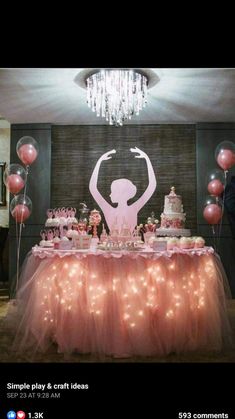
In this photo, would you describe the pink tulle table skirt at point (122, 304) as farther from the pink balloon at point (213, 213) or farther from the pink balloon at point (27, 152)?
the pink balloon at point (213, 213)

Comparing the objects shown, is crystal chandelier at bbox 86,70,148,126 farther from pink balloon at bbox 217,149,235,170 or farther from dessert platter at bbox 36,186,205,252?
pink balloon at bbox 217,149,235,170

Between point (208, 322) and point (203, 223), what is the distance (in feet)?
8.69

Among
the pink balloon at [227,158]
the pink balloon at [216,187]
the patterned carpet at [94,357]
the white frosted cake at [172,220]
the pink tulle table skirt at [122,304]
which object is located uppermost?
the pink balloon at [227,158]

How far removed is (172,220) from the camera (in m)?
4.33

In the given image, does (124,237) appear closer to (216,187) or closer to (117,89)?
(117,89)

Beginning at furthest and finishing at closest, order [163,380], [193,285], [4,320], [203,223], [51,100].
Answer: [203,223] → [51,100] → [4,320] → [193,285] → [163,380]

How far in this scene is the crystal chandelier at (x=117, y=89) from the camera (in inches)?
144

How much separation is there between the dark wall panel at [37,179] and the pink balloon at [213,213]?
2.31 meters

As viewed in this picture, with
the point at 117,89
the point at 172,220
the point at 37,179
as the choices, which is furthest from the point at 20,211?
the point at 117,89

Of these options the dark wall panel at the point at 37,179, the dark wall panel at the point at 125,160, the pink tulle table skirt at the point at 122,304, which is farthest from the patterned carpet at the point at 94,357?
the dark wall panel at the point at 125,160

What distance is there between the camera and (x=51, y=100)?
4609mm

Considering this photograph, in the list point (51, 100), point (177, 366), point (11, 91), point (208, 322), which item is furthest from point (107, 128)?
point (177, 366)

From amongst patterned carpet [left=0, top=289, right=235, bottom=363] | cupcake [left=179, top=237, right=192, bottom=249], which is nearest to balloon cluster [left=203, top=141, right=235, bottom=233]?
cupcake [left=179, top=237, right=192, bottom=249]

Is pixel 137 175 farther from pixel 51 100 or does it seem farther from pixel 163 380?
pixel 163 380
